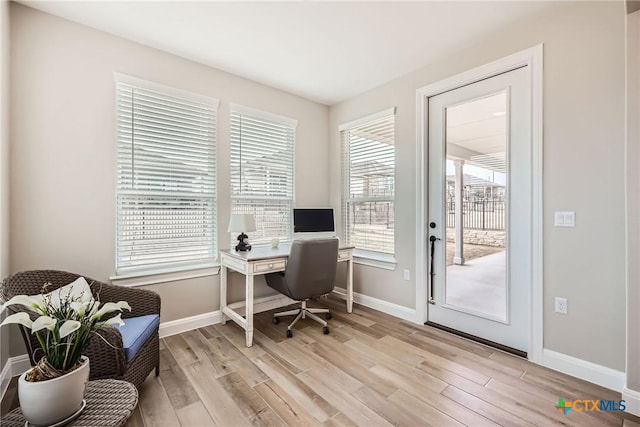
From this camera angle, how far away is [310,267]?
2.72m

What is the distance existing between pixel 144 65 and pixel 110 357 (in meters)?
2.40

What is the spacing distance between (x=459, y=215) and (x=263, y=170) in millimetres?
2172

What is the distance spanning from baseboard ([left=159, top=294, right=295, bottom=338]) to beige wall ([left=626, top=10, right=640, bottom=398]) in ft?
9.77

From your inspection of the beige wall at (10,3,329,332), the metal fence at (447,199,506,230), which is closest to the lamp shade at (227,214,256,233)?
the beige wall at (10,3,329,332)

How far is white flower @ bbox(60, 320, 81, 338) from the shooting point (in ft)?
3.58

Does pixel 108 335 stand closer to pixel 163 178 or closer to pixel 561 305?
pixel 163 178

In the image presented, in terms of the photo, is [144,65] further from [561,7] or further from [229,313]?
[561,7]

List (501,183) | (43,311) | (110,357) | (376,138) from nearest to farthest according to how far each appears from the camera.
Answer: (43,311), (110,357), (501,183), (376,138)

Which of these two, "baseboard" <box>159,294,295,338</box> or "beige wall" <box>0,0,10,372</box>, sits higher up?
"beige wall" <box>0,0,10,372</box>

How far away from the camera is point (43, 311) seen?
1.13 m

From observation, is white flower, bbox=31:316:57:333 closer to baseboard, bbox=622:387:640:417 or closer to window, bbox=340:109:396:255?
window, bbox=340:109:396:255

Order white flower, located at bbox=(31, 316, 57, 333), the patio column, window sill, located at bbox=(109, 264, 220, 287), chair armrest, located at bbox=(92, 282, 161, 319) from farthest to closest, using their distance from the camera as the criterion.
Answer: the patio column
window sill, located at bbox=(109, 264, 220, 287)
chair armrest, located at bbox=(92, 282, 161, 319)
white flower, located at bbox=(31, 316, 57, 333)

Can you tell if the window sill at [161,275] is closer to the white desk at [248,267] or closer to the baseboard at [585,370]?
the white desk at [248,267]

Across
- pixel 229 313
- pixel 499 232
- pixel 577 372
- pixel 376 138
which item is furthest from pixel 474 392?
pixel 376 138
